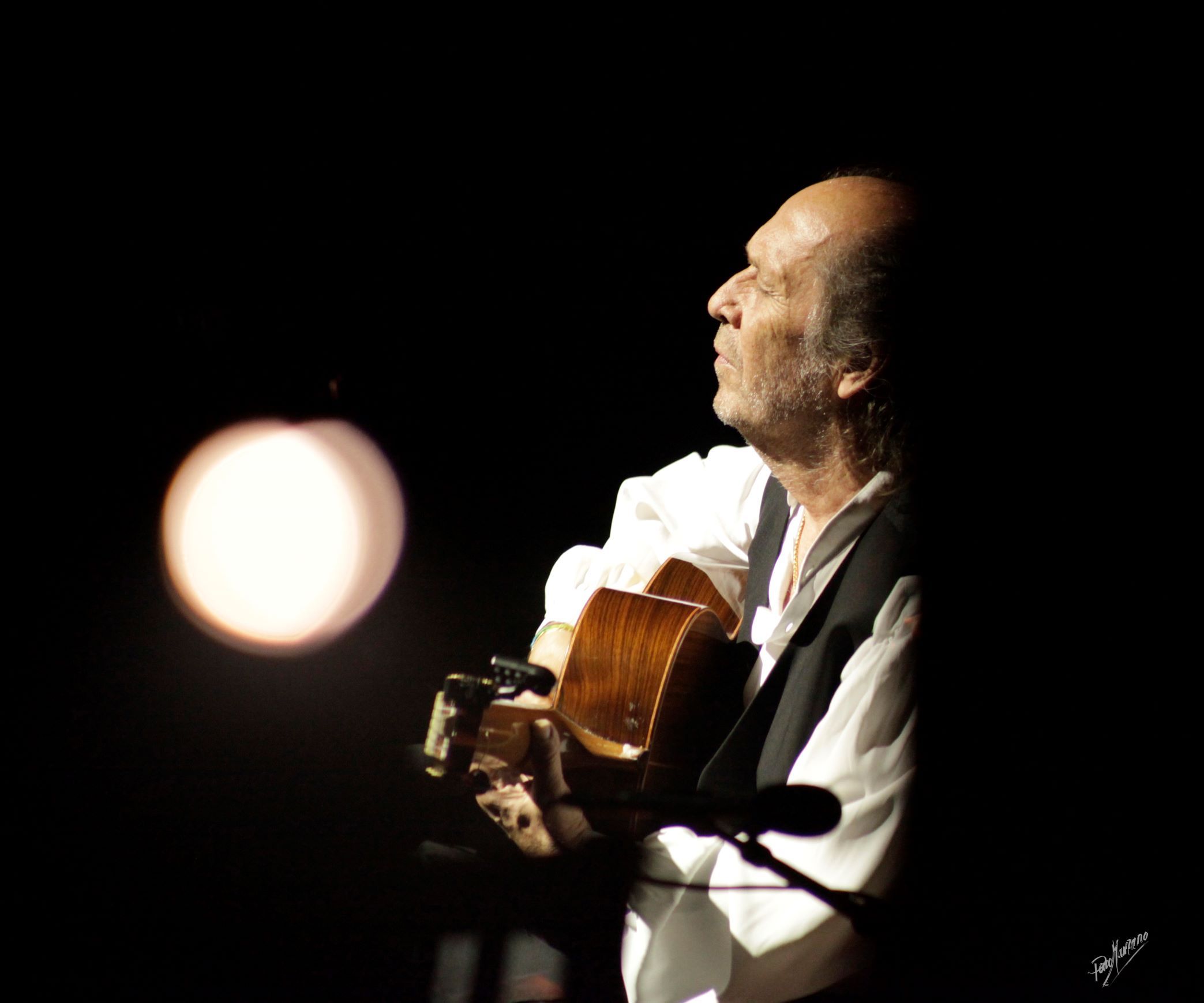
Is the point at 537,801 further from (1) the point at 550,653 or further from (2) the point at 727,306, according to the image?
(2) the point at 727,306

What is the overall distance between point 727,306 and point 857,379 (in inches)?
12.3

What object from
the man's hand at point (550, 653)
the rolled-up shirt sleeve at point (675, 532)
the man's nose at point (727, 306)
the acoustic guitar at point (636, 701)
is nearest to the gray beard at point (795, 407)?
the man's nose at point (727, 306)

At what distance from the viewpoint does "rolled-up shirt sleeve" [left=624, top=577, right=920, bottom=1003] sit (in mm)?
1117

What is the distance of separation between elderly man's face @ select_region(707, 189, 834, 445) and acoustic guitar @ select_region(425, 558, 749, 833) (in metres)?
0.41

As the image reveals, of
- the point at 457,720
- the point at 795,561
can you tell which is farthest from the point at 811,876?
the point at 795,561

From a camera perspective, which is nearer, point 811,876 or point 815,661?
point 811,876

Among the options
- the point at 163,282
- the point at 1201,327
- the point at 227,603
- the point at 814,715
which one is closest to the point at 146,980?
the point at 227,603

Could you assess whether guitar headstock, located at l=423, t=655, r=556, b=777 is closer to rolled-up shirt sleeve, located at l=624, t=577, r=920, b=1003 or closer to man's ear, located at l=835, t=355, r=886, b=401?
rolled-up shirt sleeve, located at l=624, t=577, r=920, b=1003

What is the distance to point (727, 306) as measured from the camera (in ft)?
5.65

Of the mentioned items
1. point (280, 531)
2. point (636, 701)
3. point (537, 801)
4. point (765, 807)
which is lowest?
point (537, 801)

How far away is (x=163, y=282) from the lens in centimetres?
182

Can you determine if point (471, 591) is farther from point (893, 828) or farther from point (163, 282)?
point (893, 828)

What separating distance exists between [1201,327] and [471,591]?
1.94 meters

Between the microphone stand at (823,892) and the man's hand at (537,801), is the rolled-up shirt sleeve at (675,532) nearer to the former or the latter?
the man's hand at (537,801)
